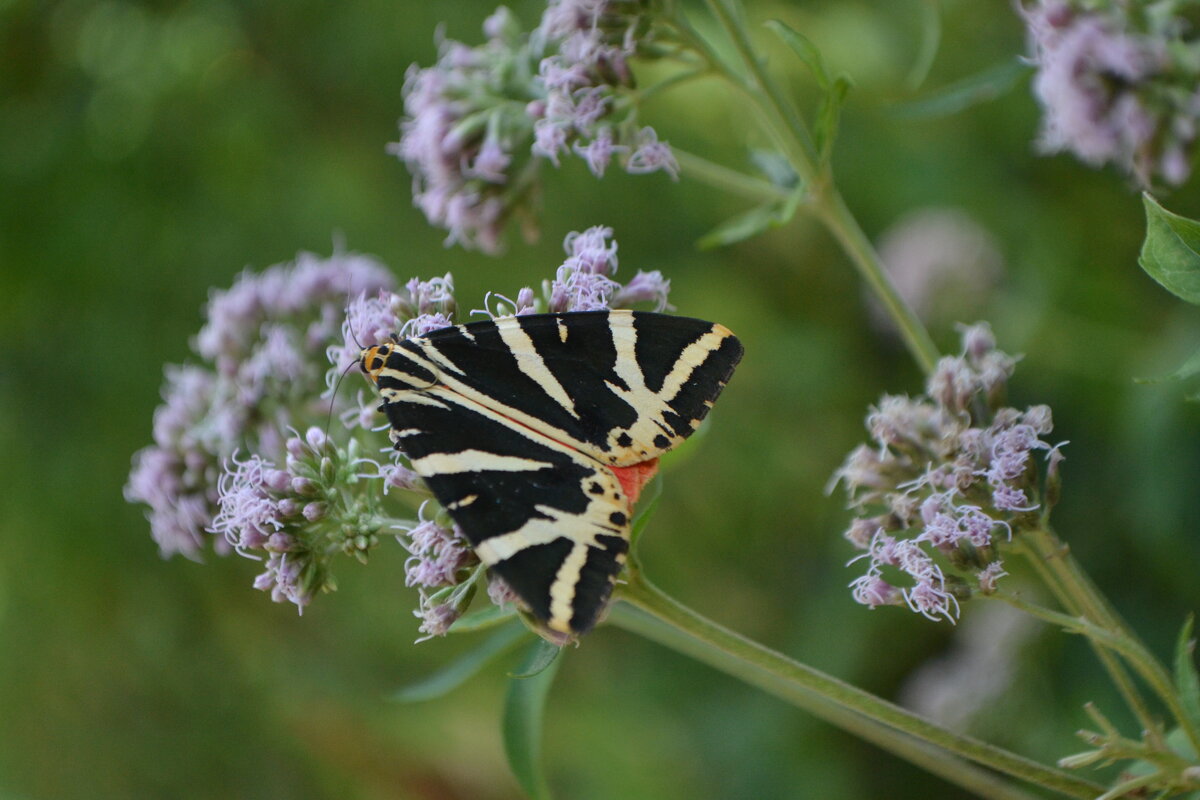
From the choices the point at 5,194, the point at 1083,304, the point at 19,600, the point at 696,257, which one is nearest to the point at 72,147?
the point at 5,194

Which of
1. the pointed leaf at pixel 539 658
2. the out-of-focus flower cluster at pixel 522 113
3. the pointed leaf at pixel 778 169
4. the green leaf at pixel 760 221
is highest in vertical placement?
the out-of-focus flower cluster at pixel 522 113

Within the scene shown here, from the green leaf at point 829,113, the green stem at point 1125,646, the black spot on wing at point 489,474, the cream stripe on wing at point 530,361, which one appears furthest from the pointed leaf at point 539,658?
the green leaf at point 829,113

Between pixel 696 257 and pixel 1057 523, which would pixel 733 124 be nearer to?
pixel 696 257

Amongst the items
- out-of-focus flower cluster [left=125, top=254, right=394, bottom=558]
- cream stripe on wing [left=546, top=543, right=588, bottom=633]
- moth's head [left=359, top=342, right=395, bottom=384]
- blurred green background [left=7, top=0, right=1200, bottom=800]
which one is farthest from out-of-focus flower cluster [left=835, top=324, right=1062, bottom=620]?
blurred green background [left=7, top=0, right=1200, bottom=800]

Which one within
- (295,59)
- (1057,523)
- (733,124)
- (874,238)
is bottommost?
(1057,523)

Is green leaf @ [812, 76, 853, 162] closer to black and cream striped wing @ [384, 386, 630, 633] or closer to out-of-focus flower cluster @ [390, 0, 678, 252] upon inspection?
→ out-of-focus flower cluster @ [390, 0, 678, 252]

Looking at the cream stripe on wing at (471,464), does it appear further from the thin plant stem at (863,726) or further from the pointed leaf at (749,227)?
the pointed leaf at (749,227)

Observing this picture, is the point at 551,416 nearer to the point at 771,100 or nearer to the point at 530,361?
the point at 530,361
